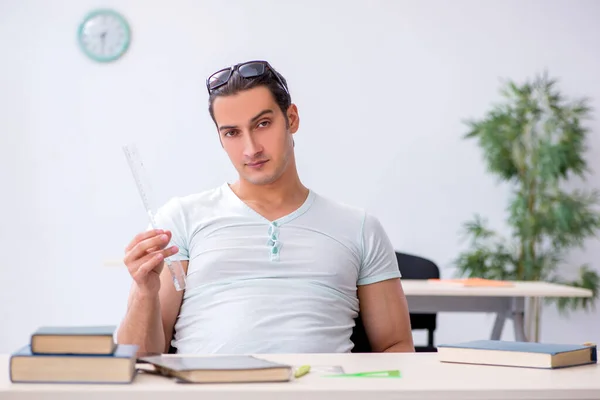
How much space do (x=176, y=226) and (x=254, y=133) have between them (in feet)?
0.88

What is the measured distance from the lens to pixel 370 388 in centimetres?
110

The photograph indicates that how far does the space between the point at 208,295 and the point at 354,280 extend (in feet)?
1.06

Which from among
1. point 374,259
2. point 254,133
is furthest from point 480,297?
point 254,133

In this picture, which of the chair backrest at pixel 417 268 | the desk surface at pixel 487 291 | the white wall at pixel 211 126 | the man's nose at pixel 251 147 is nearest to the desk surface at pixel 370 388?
the man's nose at pixel 251 147

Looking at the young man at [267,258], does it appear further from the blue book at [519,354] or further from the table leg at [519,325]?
the table leg at [519,325]

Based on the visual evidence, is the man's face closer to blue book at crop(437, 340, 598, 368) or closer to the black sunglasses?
the black sunglasses

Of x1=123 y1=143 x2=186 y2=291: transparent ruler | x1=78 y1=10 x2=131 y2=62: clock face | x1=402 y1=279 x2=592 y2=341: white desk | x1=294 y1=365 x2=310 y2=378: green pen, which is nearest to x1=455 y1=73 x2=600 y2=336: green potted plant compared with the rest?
x1=402 y1=279 x2=592 y2=341: white desk

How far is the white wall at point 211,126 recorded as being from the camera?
504cm

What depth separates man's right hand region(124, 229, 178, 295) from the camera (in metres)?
1.43

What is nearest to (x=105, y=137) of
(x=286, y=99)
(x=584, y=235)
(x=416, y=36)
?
(x=416, y=36)

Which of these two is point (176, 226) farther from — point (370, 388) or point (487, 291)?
point (487, 291)

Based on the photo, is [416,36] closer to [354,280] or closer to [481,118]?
[481,118]

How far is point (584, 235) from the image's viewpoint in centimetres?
493

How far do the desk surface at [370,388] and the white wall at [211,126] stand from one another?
12.6 feet
